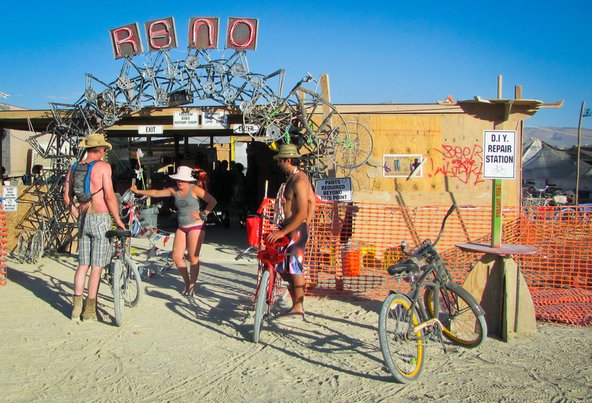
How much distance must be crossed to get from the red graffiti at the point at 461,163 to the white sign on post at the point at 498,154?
4917mm

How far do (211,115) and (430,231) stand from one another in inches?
183

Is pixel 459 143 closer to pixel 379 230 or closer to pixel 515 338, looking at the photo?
pixel 379 230

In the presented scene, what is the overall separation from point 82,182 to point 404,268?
364 cm

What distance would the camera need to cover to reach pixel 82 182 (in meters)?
6.19

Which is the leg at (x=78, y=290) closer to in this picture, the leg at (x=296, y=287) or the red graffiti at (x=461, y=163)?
the leg at (x=296, y=287)

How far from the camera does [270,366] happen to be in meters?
4.86

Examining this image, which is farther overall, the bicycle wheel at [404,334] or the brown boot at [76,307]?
the brown boot at [76,307]

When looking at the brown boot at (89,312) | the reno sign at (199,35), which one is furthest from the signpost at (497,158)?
the reno sign at (199,35)

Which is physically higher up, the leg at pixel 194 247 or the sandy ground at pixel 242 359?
the leg at pixel 194 247

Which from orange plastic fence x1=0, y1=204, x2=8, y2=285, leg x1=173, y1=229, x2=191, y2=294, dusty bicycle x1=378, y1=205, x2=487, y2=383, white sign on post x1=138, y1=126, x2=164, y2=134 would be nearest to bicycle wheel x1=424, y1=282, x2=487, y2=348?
dusty bicycle x1=378, y1=205, x2=487, y2=383

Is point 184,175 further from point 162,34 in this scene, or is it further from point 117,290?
point 162,34

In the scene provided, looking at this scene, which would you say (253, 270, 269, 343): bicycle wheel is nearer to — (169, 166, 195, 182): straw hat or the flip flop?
the flip flop

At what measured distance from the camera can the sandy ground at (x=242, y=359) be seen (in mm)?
4297

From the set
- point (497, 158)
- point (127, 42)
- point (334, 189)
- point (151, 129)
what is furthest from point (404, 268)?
point (151, 129)
